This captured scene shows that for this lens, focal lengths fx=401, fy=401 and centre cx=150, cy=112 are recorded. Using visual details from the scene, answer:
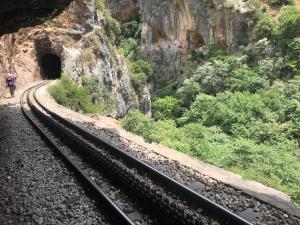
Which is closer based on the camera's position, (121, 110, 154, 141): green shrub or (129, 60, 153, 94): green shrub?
(121, 110, 154, 141): green shrub

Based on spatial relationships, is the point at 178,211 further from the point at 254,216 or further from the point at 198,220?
the point at 254,216

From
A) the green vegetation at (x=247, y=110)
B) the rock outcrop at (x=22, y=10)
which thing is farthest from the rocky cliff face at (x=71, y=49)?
the rock outcrop at (x=22, y=10)

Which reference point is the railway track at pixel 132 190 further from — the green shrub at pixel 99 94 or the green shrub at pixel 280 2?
the green shrub at pixel 280 2

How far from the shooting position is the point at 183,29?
56219 millimetres

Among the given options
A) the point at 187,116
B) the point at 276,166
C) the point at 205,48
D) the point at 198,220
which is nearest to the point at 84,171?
the point at 198,220

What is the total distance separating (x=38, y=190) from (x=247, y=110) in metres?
23.1

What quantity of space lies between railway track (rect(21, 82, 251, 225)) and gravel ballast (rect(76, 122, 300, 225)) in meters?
0.49

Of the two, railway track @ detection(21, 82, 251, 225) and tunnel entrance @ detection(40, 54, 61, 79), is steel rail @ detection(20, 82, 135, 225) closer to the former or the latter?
railway track @ detection(21, 82, 251, 225)

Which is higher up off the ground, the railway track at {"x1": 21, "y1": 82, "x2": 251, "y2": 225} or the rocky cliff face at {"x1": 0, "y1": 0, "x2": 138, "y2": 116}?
the rocky cliff face at {"x1": 0, "y1": 0, "x2": 138, "y2": 116}

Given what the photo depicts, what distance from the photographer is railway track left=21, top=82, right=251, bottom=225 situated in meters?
7.00

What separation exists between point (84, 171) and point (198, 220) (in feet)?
13.2

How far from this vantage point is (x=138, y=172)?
945 cm

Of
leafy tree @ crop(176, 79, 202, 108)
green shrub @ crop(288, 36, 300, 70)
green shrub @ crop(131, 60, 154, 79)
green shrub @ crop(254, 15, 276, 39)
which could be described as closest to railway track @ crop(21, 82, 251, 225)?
green shrub @ crop(288, 36, 300, 70)

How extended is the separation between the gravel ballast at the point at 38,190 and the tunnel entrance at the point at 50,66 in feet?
82.0
